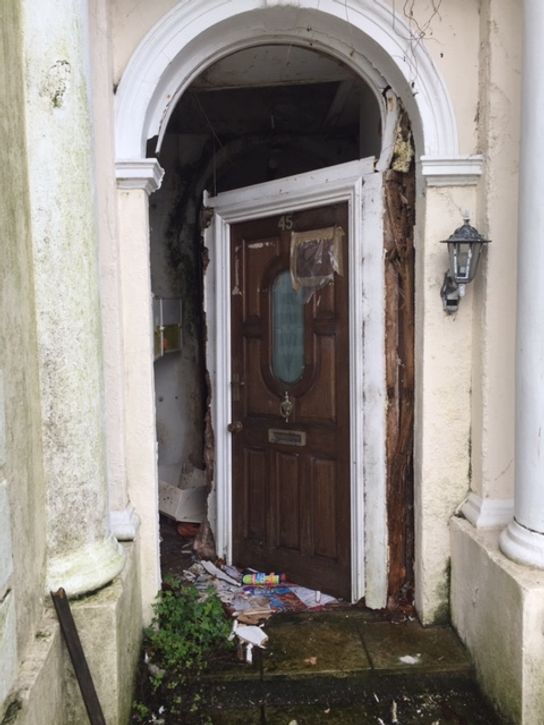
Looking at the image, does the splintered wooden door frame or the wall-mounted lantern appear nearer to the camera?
the wall-mounted lantern

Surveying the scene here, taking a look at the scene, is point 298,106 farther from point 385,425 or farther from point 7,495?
point 7,495

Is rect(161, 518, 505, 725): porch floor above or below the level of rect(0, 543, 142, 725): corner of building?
below

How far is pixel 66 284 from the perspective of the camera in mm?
2561

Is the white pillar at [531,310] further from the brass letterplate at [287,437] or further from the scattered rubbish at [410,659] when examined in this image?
the brass letterplate at [287,437]

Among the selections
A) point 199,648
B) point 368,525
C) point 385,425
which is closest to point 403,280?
point 385,425

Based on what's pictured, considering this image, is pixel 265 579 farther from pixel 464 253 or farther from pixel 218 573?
pixel 464 253

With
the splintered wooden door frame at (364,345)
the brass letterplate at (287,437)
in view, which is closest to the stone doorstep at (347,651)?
the splintered wooden door frame at (364,345)

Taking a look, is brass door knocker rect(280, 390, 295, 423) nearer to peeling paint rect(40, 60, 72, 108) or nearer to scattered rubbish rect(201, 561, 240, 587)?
scattered rubbish rect(201, 561, 240, 587)

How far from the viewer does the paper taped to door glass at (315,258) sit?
3.84m

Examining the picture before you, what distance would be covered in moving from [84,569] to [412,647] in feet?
6.03

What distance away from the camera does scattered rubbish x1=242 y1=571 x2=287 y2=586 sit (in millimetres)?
4203

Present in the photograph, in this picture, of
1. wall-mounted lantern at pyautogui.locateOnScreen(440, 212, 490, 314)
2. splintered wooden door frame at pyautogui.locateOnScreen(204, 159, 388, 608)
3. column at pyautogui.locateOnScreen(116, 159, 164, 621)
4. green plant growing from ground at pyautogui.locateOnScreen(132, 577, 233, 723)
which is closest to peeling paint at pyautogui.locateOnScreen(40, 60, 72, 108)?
column at pyautogui.locateOnScreen(116, 159, 164, 621)

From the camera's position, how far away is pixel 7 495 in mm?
2094

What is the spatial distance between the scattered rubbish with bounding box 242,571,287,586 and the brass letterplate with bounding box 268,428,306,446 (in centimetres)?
91
